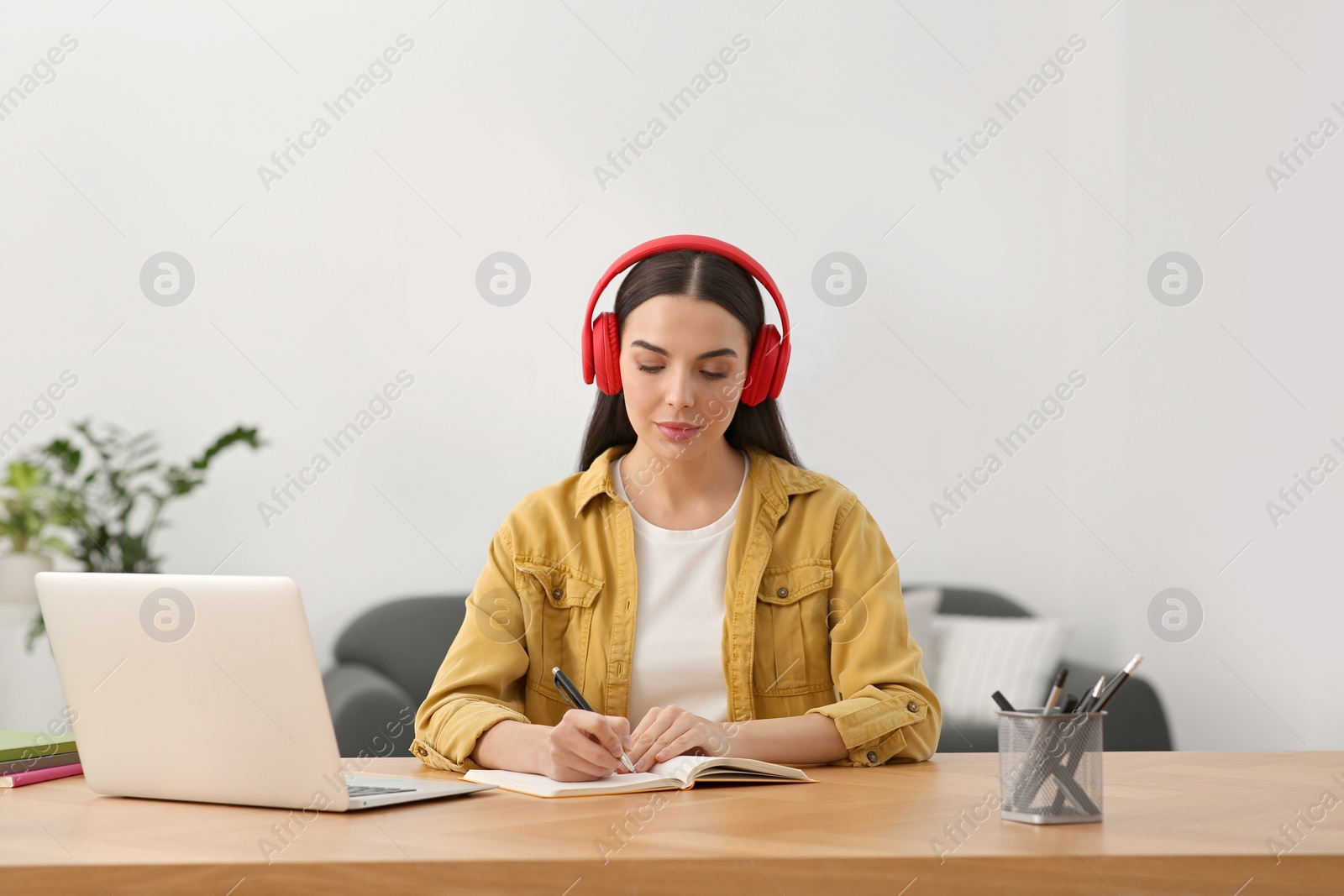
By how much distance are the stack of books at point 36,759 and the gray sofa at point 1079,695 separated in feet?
6.41

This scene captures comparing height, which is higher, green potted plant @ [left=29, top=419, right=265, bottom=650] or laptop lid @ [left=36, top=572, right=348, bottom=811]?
laptop lid @ [left=36, top=572, right=348, bottom=811]

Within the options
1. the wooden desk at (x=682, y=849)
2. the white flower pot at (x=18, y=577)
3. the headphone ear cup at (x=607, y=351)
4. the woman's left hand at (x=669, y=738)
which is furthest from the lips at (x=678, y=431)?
the white flower pot at (x=18, y=577)

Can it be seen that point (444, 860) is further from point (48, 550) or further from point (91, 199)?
point (91, 199)

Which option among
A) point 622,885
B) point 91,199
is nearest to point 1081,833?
point 622,885

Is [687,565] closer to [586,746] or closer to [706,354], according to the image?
[706,354]

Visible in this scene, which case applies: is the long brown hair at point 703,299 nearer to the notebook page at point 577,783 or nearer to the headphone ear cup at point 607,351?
the headphone ear cup at point 607,351

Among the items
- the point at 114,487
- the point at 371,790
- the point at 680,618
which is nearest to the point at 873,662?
the point at 680,618

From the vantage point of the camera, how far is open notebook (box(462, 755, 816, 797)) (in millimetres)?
1050

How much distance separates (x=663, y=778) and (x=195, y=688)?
43 centimetres

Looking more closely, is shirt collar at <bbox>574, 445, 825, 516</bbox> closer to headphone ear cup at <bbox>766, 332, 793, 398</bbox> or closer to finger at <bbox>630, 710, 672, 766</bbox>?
headphone ear cup at <bbox>766, 332, 793, 398</bbox>

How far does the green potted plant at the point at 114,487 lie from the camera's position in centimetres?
298

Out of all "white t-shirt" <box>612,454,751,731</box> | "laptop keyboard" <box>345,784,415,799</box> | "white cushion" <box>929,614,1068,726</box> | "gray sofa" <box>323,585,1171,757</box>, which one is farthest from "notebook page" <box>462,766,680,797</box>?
"white cushion" <box>929,614,1068,726</box>

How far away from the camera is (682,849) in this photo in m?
0.79

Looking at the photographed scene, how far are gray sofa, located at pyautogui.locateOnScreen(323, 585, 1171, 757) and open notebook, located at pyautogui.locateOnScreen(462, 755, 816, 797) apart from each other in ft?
5.18
